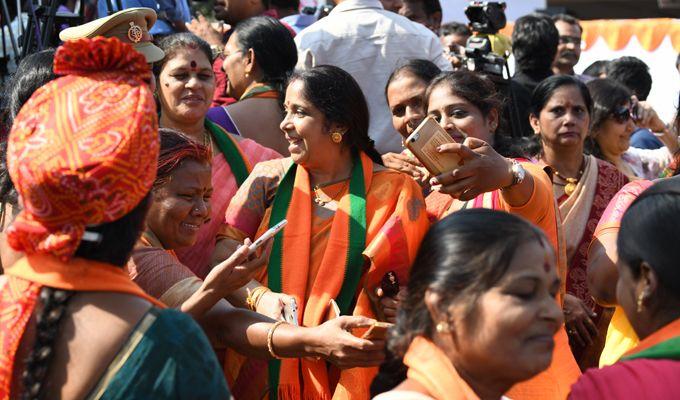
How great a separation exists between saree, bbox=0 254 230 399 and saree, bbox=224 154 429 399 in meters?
1.38

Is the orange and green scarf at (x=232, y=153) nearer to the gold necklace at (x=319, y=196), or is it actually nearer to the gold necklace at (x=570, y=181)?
the gold necklace at (x=319, y=196)

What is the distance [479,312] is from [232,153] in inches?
83.8

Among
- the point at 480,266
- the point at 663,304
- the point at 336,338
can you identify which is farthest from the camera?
the point at 336,338

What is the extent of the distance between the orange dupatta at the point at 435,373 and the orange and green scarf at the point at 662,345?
39 cm

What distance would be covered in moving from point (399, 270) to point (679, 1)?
6.39 meters

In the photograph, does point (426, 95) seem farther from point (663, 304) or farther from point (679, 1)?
point (679, 1)

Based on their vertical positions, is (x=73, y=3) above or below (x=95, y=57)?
below

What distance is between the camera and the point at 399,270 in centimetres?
342

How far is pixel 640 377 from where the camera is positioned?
212 cm

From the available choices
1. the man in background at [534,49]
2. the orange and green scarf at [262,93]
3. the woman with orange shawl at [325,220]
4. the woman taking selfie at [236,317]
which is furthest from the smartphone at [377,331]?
the man in background at [534,49]

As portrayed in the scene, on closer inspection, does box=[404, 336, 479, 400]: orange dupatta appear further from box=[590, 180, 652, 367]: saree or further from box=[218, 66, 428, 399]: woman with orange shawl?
box=[590, 180, 652, 367]: saree

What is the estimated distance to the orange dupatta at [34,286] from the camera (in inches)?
76.0

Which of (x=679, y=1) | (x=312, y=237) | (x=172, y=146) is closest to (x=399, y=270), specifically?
(x=312, y=237)

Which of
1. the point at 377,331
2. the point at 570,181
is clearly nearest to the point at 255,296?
the point at 377,331
